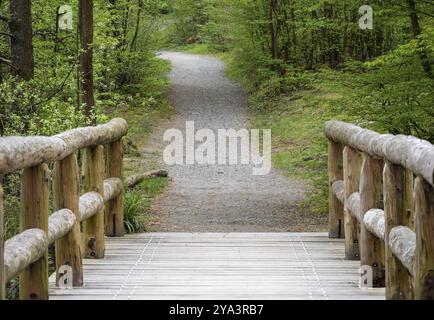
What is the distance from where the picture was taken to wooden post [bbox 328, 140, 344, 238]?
8.72 metres

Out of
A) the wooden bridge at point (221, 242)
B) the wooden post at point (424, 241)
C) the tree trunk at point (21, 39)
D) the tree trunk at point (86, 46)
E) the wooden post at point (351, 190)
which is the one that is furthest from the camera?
the tree trunk at point (86, 46)

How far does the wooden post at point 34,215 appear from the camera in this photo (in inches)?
197

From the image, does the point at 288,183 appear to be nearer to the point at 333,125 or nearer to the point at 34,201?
the point at 333,125

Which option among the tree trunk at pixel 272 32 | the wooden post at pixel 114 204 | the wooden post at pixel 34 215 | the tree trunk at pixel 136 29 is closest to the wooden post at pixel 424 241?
the wooden post at pixel 34 215

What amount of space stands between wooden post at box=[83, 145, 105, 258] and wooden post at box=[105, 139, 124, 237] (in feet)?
4.69

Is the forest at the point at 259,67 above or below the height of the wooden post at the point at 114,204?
above

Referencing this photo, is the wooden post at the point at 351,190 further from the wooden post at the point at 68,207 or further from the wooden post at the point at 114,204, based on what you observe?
the wooden post at the point at 114,204

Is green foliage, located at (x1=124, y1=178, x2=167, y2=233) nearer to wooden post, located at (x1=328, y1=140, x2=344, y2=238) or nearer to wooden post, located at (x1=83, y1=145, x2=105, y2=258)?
wooden post, located at (x1=83, y1=145, x2=105, y2=258)

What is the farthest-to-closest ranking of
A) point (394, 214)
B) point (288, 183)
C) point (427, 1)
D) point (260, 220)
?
point (288, 183) < point (260, 220) < point (427, 1) < point (394, 214)

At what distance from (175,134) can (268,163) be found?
247 inches

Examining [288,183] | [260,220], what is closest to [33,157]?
[260,220]

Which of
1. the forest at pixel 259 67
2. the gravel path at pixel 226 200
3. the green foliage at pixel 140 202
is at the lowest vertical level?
the gravel path at pixel 226 200

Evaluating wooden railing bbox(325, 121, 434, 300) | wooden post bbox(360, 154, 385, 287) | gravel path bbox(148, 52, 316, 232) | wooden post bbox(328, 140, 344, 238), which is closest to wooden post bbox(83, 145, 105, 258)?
wooden railing bbox(325, 121, 434, 300)

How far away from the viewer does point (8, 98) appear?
30.1ft
